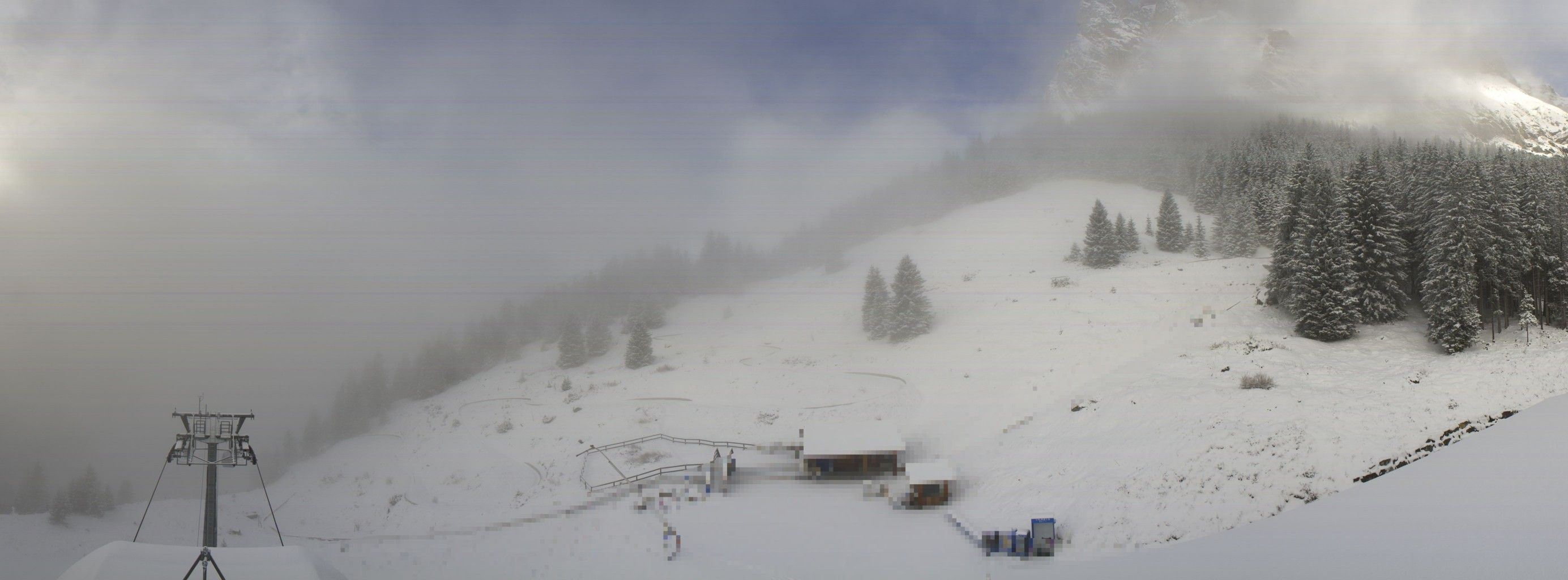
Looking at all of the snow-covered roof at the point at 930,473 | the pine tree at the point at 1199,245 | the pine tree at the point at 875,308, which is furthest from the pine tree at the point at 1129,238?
the snow-covered roof at the point at 930,473

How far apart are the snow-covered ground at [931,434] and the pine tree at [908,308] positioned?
1707 millimetres

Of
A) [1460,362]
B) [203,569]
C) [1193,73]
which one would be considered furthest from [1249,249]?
[1193,73]

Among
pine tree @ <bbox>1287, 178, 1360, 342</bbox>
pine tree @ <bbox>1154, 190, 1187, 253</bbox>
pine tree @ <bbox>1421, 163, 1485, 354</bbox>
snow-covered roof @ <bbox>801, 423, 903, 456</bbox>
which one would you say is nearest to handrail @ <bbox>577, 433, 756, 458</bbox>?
snow-covered roof @ <bbox>801, 423, 903, 456</bbox>

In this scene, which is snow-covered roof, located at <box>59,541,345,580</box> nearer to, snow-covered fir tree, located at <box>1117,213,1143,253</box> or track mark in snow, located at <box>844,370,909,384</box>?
track mark in snow, located at <box>844,370,909,384</box>

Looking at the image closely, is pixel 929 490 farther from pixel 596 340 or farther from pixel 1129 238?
pixel 1129 238

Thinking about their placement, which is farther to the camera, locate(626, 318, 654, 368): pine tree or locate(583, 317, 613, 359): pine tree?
locate(583, 317, 613, 359): pine tree

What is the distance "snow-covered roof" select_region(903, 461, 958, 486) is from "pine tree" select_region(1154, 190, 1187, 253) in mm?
56177

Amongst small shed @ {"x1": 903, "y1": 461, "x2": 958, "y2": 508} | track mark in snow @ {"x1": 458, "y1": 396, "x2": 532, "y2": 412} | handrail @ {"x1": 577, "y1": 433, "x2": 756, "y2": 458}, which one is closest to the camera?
small shed @ {"x1": 903, "y1": 461, "x2": 958, "y2": 508}

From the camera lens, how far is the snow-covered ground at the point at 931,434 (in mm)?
22891

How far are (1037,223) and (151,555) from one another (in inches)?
3450

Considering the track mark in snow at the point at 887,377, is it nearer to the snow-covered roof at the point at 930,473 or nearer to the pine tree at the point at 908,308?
the pine tree at the point at 908,308

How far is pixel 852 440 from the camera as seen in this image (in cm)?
3241

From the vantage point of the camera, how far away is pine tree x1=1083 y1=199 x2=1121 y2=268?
67875 millimetres

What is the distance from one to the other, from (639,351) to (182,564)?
40941mm
